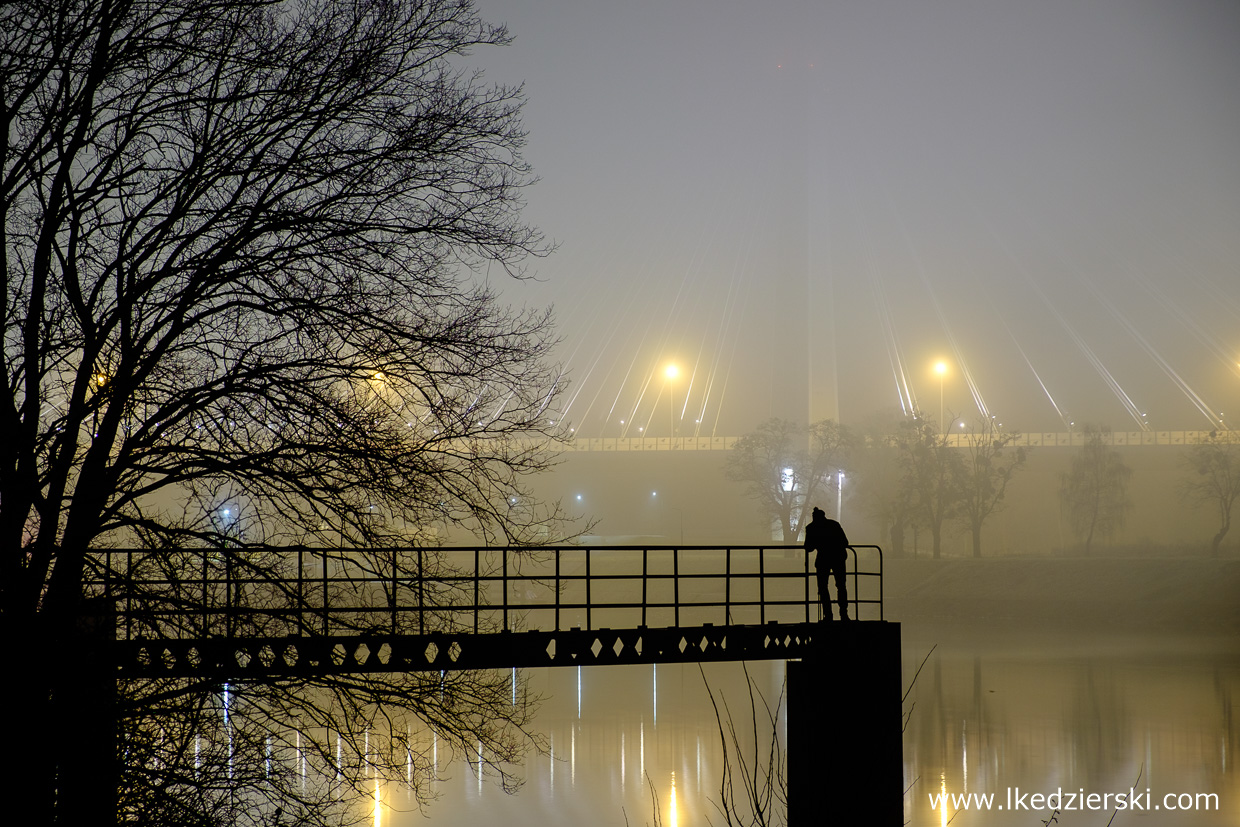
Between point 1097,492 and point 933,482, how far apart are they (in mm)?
11818

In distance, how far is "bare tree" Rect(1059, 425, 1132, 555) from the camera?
67438 mm

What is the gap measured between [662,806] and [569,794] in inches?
82.1

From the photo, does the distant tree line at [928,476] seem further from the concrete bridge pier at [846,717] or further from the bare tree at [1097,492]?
the concrete bridge pier at [846,717]

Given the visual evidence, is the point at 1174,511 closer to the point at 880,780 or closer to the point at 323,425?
the point at 880,780

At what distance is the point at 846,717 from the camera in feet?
53.5

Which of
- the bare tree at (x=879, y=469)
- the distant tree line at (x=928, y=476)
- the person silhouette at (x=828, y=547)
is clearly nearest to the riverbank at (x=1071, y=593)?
the distant tree line at (x=928, y=476)

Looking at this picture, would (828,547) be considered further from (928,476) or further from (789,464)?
(789,464)

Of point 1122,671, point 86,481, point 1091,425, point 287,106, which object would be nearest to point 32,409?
point 86,481

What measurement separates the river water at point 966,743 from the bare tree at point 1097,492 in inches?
1065

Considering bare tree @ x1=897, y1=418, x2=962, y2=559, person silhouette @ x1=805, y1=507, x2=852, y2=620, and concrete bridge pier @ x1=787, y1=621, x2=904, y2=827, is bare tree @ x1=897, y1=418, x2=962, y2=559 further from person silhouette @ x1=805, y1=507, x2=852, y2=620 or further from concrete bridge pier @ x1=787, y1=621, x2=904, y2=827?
person silhouette @ x1=805, y1=507, x2=852, y2=620

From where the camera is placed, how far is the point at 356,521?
917 centimetres

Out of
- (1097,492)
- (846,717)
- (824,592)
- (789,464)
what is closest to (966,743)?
(846,717)

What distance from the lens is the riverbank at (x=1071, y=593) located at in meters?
47.7

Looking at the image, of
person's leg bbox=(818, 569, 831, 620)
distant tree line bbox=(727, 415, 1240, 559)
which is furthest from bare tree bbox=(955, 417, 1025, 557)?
person's leg bbox=(818, 569, 831, 620)
